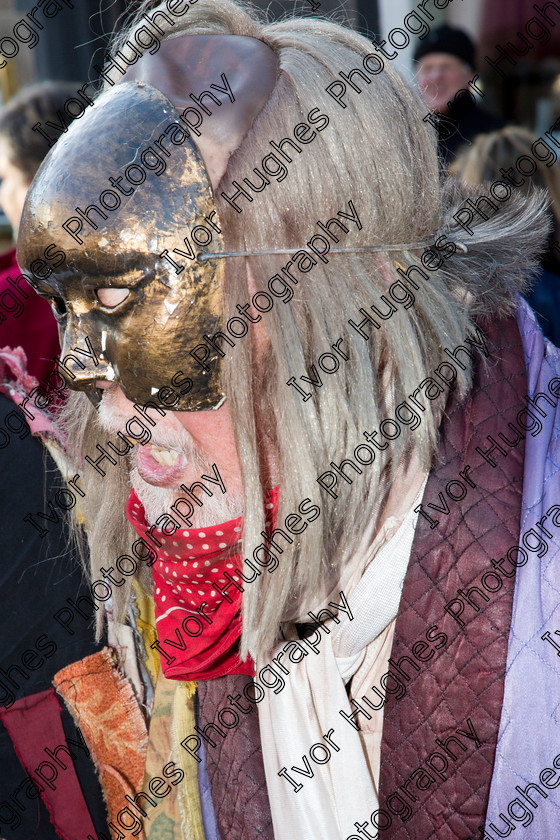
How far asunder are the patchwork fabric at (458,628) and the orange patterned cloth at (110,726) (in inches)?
25.6

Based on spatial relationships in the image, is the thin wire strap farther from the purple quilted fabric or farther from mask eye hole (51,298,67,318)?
the purple quilted fabric

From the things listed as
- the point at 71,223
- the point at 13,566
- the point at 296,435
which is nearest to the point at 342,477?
the point at 296,435

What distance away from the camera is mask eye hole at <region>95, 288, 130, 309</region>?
111cm

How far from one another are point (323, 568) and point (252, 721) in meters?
0.45

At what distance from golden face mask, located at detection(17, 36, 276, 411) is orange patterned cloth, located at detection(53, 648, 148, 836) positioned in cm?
78

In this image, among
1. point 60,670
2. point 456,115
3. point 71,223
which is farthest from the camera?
point 456,115

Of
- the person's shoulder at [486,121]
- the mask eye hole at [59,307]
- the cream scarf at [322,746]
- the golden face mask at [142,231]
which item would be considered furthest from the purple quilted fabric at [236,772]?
the person's shoulder at [486,121]

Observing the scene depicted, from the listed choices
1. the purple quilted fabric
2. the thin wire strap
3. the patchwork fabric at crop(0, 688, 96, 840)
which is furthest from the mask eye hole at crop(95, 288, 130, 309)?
the patchwork fabric at crop(0, 688, 96, 840)

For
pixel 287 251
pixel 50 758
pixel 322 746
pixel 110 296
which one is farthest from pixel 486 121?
pixel 50 758

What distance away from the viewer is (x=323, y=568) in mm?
1210

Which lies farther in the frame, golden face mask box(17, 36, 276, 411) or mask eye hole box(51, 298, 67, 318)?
mask eye hole box(51, 298, 67, 318)

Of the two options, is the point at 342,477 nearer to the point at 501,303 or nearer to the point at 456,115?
the point at 501,303

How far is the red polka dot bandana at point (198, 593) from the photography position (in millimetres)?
1269

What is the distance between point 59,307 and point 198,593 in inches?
22.0
